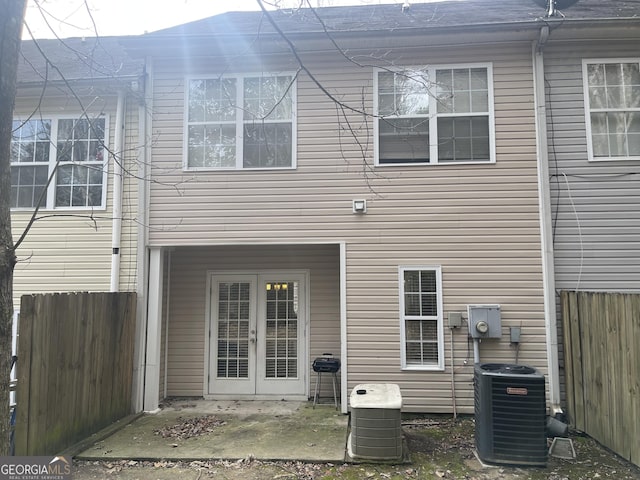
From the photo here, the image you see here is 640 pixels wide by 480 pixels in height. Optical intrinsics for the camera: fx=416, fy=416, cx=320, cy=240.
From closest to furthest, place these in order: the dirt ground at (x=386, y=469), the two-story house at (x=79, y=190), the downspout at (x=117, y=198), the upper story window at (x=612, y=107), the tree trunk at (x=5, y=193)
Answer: the tree trunk at (x=5, y=193)
the dirt ground at (x=386, y=469)
the upper story window at (x=612, y=107)
the downspout at (x=117, y=198)
the two-story house at (x=79, y=190)

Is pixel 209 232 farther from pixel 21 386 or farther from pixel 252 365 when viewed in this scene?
pixel 21 386

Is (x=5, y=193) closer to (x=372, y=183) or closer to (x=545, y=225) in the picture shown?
(x=372, y=183)

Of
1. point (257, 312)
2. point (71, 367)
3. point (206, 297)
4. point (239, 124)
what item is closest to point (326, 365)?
point (257, 312)

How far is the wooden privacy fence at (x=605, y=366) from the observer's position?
4.21 m

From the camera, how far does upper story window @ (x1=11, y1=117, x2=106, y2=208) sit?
682 centimetres

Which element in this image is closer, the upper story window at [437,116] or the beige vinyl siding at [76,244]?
the upper story window at [437,116]

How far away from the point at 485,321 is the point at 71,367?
5.29m

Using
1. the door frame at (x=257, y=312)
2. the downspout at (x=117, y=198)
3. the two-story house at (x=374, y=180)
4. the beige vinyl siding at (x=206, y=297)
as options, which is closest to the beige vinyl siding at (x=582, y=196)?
the two-story house at (x=374, y=180)

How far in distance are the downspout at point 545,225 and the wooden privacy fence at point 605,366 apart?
15 cm

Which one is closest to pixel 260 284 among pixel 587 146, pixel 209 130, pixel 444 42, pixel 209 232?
pixel 209 232

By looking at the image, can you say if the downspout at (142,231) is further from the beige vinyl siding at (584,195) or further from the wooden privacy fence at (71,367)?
the beige vinyl siding at (584,195)

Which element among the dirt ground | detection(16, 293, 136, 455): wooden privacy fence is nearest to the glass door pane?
detection(16, 293, 136, 455): wooden privacy fence

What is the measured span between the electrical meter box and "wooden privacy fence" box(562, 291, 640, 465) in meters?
0.86

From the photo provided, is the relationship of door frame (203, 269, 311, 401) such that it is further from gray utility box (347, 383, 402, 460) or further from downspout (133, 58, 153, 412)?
gray utility box (347, 383, 402, 460)
